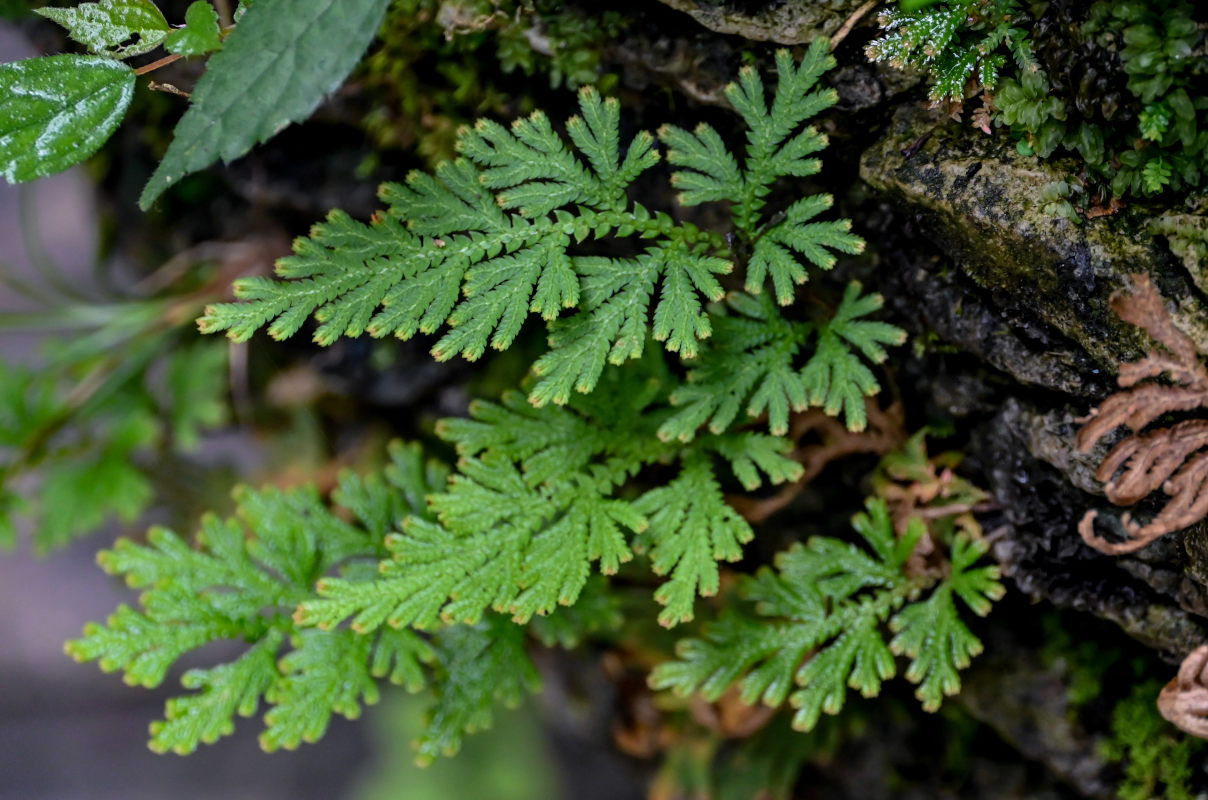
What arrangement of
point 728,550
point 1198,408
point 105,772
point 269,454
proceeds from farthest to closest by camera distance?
point 105,772
point 269,454
point 728,550
point 1198,408

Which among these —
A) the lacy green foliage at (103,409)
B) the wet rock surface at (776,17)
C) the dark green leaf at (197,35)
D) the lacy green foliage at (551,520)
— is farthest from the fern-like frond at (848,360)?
the lacy green foliage at (103,409)

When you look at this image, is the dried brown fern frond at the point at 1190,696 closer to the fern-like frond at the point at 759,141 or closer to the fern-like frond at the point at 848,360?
the fern-like frond at the point at 848,360

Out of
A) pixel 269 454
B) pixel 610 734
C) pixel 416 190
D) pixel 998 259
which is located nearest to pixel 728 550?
pixel 998 259

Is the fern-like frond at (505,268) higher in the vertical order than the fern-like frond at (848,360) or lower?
higher

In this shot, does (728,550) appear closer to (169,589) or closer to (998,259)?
(998,259)

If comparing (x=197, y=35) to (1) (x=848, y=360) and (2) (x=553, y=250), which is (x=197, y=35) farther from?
(1) (x=848, y=360)
